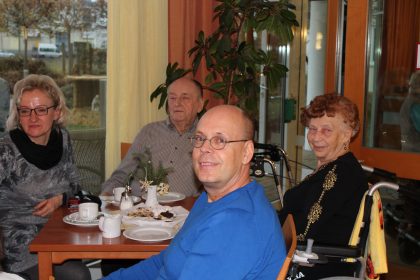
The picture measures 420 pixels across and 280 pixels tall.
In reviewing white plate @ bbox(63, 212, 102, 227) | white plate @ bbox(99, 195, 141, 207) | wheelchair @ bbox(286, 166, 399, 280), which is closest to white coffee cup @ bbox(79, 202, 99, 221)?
white plate @ bbox(63, 212, 102, 227)

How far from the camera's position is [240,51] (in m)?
3.70

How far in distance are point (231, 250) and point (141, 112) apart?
280 centimetres

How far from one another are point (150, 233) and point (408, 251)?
9.57ft

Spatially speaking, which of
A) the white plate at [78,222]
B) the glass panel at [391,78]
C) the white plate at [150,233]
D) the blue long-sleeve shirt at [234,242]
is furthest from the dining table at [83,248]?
the glass panel at [391,78]

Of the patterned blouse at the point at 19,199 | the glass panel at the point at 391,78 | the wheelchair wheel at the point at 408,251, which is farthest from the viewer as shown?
the wheelchair wheel at the point at 408,251

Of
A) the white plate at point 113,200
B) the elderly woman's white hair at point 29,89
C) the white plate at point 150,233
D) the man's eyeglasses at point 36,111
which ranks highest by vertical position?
the elderly woman's white hair at point 29,89

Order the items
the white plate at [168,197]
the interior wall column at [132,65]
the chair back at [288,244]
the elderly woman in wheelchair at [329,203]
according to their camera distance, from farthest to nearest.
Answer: the interior wall column at [132,65] → the white plate at [168,197] → the elderly woman in wheelchair at [329,203] → the chair back at [288,244]

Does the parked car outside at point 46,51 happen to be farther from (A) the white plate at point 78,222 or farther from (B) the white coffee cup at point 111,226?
(B) the white coffee cup at point 111,226

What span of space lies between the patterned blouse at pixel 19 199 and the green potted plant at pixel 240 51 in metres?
1.50

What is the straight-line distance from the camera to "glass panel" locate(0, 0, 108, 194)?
3961 millimetres

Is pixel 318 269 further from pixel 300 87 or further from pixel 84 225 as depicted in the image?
pixel 300 87

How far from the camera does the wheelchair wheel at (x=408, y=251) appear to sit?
4042 millimetres

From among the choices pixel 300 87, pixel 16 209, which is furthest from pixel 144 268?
pixel 300 87

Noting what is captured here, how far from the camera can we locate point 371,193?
6.42 ft
